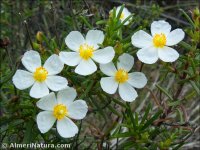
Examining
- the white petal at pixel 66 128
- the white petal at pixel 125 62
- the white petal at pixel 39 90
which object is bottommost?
the white petal at pixel 66 128

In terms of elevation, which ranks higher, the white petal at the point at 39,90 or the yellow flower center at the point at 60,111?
the white petal at the point at 39,90

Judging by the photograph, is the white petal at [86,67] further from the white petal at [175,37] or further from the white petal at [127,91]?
the white petal at [175,37]

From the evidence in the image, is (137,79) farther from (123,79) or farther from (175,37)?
(175,37)

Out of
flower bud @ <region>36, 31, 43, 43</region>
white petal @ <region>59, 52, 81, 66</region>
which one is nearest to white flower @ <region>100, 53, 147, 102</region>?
white petal @ <region>59, 52, 81, 66</region>

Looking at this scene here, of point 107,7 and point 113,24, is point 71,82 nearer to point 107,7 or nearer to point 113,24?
point 113,24

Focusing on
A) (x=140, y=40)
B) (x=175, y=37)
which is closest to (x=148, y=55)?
(x=140, y=40)

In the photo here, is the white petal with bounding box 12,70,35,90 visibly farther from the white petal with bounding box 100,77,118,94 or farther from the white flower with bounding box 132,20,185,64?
the white flower with bounding box 132,20,185,64

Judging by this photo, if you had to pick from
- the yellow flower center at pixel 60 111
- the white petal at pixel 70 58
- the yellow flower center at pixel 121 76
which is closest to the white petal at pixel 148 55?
the yellow flower center at pixel 121 76
